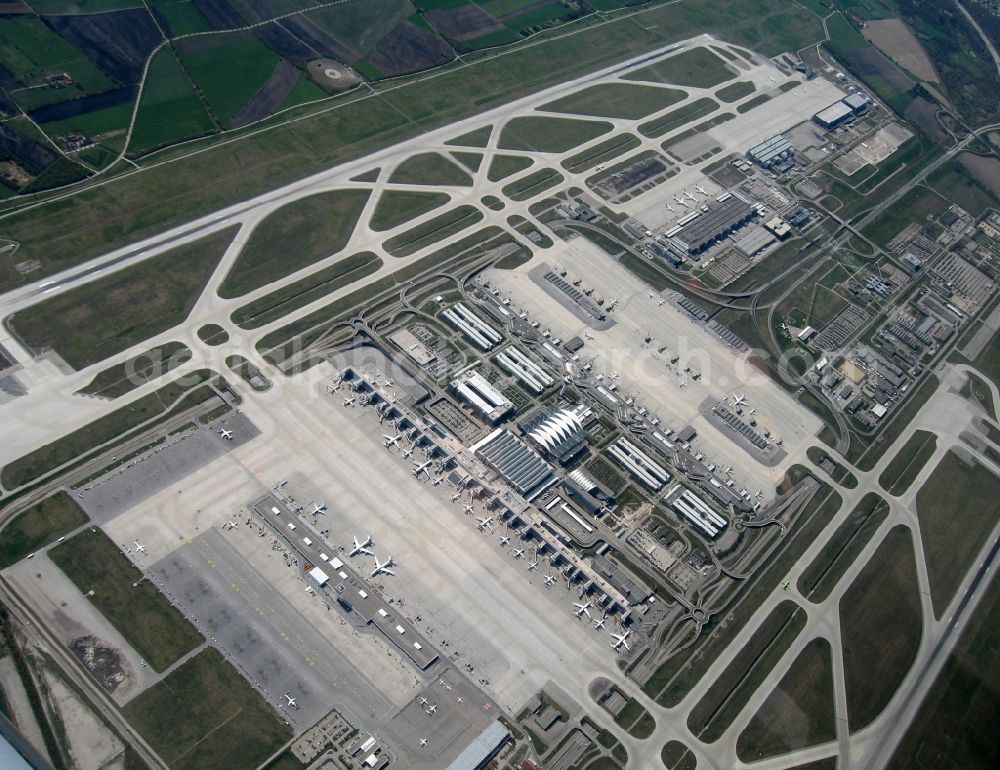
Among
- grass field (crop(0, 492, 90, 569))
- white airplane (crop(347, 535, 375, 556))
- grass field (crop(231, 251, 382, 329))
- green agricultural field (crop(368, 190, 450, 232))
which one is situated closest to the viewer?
grass field (crop(0, 492, 90, 569))

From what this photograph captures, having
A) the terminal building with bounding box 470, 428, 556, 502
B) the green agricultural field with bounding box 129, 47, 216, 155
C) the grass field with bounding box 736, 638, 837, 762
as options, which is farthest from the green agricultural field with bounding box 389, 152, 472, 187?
the grass field with bounding box 736, 638, 837, 762

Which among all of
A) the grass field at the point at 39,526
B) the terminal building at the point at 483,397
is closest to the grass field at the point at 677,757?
the terminal building at the point at 483,397

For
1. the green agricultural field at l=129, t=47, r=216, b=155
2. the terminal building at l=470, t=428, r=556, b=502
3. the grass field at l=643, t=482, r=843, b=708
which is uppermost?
the green agricultural field at l=129, t=47, r=216, b=155

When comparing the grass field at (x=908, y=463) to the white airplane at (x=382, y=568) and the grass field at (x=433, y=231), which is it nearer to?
the white airplane at (x=382, y=568)

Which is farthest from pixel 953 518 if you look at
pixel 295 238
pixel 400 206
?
pixel 295 238

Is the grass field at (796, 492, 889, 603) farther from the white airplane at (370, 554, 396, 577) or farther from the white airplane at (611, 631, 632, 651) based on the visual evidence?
the white airplane at (370, 554, 396, 577)

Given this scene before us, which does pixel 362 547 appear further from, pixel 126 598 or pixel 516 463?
pixel 126 598

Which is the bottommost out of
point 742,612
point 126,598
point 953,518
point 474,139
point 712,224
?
point 953,518

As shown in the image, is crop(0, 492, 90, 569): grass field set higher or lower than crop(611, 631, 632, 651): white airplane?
higher
